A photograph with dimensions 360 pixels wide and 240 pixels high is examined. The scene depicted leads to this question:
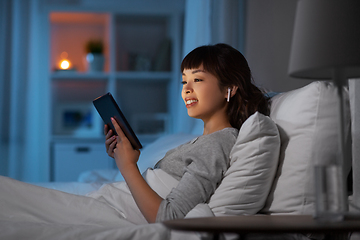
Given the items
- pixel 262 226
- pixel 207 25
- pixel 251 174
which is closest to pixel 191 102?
pixel 251 174

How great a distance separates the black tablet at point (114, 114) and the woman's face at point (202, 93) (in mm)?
222

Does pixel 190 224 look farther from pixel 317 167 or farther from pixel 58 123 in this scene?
pixel 58 123

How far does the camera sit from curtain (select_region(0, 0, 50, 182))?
9.94 ft

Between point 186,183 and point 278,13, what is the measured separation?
1.45 meters

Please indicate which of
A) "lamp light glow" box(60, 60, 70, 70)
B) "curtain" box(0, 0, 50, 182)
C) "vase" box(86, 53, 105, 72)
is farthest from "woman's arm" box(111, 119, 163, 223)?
"lamp light glow" box(60, 60, 70, 70)

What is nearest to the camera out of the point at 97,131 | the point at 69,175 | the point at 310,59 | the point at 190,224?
the point at 190,224

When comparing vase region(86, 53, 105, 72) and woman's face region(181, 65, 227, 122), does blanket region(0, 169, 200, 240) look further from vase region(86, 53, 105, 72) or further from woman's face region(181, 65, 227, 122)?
vase region(86, 53, 105, 72)

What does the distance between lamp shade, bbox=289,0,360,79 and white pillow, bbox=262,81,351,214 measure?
15 centimetres

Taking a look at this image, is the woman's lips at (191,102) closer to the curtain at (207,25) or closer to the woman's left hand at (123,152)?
the woman's left hand at (123,152)

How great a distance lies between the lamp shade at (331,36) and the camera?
80 cm

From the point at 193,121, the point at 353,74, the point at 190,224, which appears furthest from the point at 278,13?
the point at 190,224

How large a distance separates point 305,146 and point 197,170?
29cm

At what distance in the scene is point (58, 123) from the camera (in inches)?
135

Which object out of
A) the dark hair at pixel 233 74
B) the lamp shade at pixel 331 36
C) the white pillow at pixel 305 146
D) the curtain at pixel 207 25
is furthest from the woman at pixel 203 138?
the curtain at pixel 207 25
